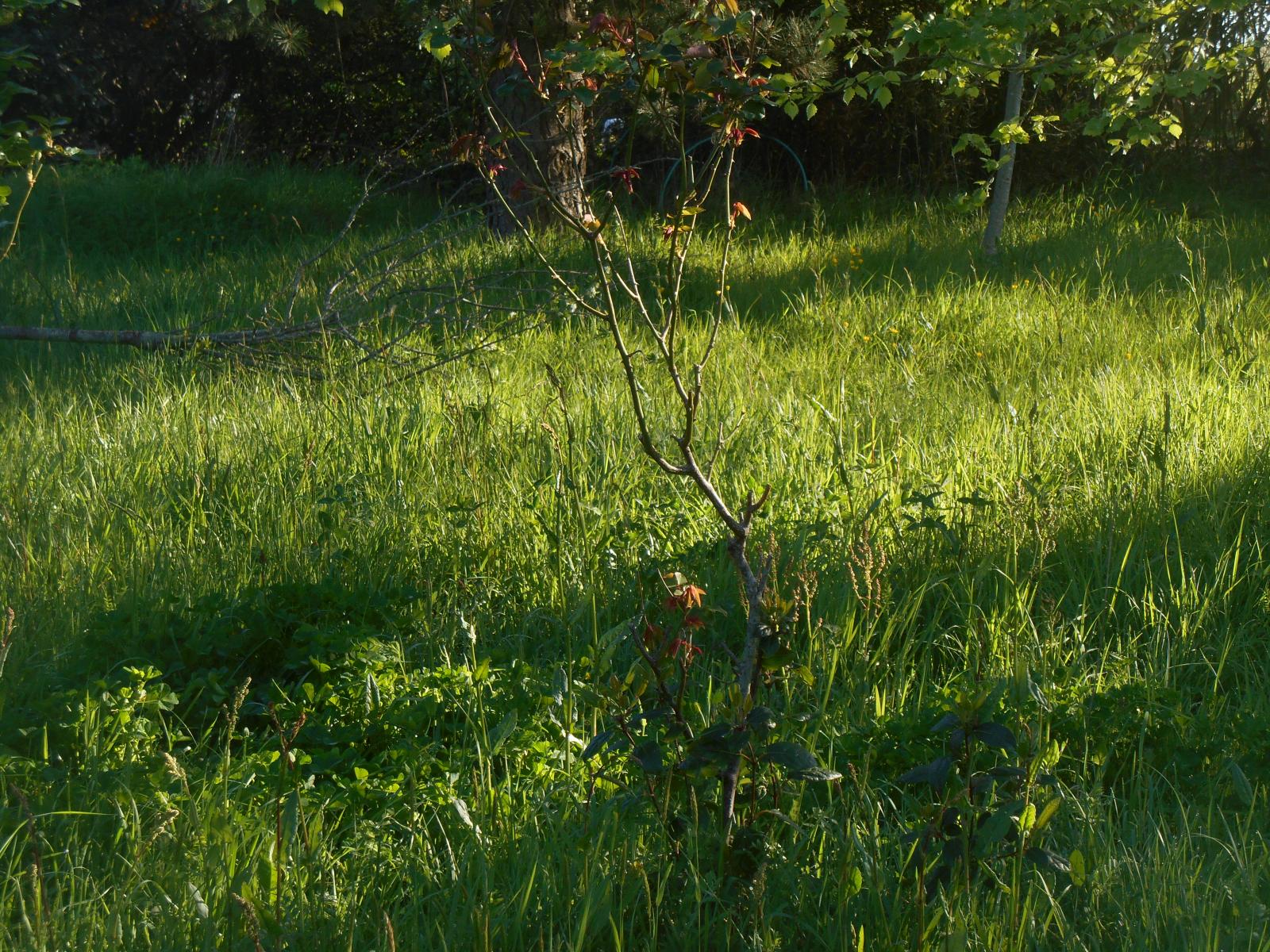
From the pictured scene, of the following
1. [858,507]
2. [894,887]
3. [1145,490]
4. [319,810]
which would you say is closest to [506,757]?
[319,810]

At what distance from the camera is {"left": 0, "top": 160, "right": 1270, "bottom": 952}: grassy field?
5.90 feet

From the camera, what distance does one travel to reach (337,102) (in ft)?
46.1

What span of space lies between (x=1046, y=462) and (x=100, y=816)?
9.43 feet

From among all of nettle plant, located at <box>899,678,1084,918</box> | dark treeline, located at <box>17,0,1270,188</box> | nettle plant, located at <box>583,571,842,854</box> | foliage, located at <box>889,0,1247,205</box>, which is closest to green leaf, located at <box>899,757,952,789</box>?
nettle plant, located at <box>899,678,1084,918</box>

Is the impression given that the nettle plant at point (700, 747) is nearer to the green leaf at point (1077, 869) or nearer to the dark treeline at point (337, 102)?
the green leaf at point (1077, 869)

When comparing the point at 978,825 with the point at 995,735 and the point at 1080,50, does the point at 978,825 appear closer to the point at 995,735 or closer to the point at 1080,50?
the point at 995,735

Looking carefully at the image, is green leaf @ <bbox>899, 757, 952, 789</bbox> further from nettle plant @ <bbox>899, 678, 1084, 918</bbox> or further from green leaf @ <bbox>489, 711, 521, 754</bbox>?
green leaf @ <bbox>489, 711, 521, 754</bbox>

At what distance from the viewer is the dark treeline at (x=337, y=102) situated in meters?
10.9

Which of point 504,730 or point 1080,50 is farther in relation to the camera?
point 1080,50

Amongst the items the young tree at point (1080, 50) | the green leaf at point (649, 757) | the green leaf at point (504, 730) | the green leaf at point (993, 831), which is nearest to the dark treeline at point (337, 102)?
the young tree at point (1080, 50)

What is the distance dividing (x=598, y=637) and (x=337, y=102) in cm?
1283

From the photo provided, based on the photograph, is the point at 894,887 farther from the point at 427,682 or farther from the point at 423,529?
the point at 423,529

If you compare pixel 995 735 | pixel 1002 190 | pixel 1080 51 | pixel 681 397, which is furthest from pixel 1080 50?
pixel 995 735

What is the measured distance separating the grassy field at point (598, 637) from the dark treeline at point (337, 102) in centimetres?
572
